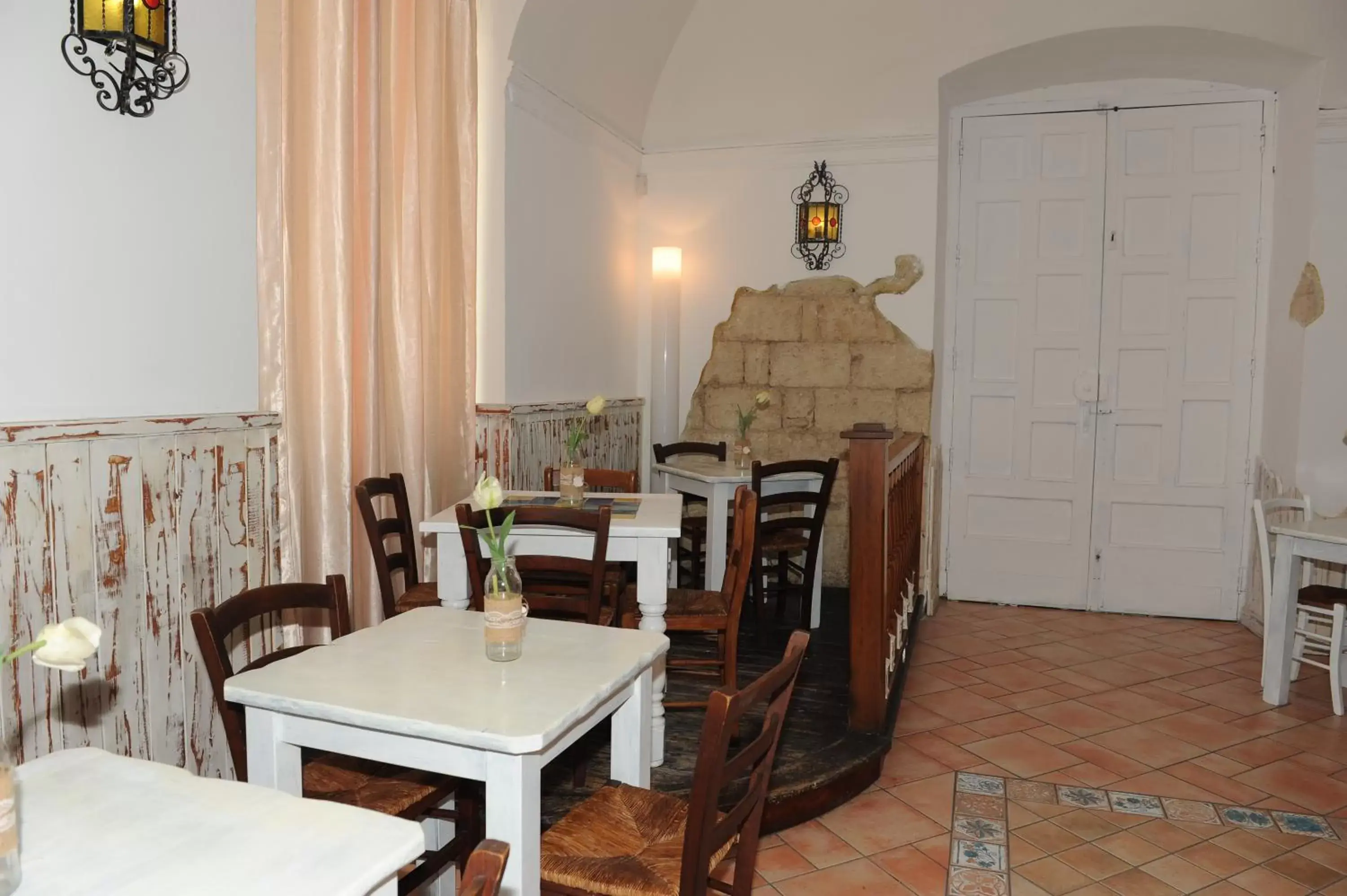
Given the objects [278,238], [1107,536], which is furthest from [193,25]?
[1107,536]

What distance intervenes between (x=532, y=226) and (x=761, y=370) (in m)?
1.85

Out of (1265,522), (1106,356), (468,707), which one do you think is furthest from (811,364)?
(468,707)

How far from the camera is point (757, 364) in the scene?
5703 millimetres

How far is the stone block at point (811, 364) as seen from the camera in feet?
18.2

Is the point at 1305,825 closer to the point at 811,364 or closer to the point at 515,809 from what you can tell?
the point at 515,809

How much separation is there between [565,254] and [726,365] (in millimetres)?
1382

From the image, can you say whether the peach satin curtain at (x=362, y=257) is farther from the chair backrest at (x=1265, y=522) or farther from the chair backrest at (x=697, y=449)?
the chair backrest at (x=1265, y=522)

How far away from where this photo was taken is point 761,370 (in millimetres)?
5695

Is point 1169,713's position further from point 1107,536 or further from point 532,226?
point 532,226

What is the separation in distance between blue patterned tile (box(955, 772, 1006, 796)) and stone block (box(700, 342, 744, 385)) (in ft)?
9.70

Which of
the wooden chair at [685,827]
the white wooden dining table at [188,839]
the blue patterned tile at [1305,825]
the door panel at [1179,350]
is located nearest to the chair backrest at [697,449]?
the door panel at [1179,350]

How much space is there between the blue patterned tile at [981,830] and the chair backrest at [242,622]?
192cm

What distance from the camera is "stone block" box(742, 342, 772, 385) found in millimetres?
5688

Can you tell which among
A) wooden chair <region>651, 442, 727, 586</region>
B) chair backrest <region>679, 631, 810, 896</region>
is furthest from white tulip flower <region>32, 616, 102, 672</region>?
wooden chair <region>651, 442, 727, 586</region>
